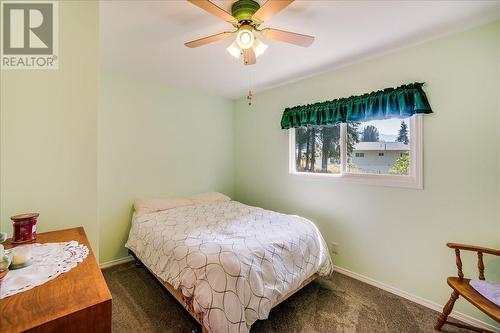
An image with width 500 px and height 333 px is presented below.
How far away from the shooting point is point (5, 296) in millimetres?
682

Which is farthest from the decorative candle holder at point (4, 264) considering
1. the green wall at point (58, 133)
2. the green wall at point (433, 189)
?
the green wall at point (433, 189)

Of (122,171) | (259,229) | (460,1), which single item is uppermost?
(460,1)

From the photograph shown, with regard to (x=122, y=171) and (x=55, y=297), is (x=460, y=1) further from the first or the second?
(x=122, y=171)

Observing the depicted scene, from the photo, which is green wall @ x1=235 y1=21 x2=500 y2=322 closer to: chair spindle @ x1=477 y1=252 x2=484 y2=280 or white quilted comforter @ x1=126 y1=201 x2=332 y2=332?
chair spindle @ x1=477 y1=252 x2=484 y2=280

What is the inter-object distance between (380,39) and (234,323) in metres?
2.56

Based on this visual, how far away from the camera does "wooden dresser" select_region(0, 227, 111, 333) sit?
0.59 metres

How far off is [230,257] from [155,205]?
1.67m

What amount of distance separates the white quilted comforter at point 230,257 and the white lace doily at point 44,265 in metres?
0.83

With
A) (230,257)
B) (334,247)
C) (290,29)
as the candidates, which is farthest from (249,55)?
(334,247)

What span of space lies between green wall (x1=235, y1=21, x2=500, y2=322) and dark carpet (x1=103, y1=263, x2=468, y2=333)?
28 cm

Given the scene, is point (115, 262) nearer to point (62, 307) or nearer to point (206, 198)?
point (206, 198)

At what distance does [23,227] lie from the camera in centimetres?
105

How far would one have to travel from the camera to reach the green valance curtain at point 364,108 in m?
2.08

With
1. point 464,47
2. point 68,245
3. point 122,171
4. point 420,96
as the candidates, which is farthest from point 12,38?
point 464,47
